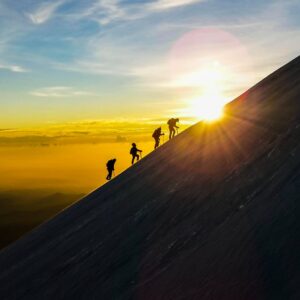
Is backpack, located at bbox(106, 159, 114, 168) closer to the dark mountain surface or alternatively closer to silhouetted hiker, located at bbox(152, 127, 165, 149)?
silhouetted hiker, located at bbox(152, 127, 165, 149)

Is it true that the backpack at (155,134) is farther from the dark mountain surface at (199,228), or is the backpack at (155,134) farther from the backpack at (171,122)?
the dark mountain surface at (199,228)

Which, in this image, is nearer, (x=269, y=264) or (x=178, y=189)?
(x=269, y=264)

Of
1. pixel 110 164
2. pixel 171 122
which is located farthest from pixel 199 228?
pixel 110 164

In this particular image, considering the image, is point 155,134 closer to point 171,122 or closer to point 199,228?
point 171,122

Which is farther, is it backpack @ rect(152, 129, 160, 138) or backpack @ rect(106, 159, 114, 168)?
backpack @ rect(106, 159, 114, 168)

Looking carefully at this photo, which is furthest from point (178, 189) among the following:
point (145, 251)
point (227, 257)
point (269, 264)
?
point (269, 264)

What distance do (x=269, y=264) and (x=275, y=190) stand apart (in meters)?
3.17

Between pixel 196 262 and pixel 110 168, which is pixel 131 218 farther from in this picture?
pixel 110 168

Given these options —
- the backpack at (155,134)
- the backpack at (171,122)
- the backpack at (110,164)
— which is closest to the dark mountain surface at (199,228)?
the backpack at (171,122)

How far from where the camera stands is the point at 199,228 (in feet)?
40.9

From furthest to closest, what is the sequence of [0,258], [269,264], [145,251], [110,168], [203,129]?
1. [110,168]
2. [0,258]
3. [203,129]
4. [145,251]
5. [269,264]

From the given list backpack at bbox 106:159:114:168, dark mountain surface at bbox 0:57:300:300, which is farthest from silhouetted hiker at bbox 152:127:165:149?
dark mountain surface at bbox 0:57:300:300

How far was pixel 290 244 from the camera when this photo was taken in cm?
884

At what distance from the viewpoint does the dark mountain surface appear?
920 centimetres
